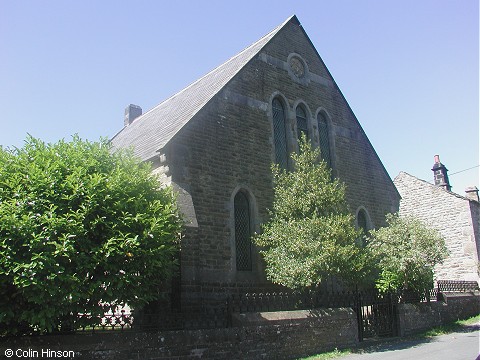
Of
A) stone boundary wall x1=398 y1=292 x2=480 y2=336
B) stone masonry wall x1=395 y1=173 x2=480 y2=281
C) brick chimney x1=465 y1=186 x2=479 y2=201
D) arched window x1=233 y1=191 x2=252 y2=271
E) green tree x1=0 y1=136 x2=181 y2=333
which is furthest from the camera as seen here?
brick chimney x1=465 y1=186 x2=479 y2=201

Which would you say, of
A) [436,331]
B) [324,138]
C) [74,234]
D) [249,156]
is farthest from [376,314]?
[74,234]

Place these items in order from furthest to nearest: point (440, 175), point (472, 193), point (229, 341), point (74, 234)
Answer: point (440, 175), point (472, 193), point (229, 341), point (74, 234)

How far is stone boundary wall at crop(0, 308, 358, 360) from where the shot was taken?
7895mm

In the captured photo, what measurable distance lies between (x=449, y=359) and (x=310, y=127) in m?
9.88

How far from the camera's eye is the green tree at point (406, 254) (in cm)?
1421

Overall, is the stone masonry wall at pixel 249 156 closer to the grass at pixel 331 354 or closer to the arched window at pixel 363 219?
the arched window at pixel 363 219

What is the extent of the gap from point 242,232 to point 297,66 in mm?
7703

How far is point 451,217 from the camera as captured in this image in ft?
82.0

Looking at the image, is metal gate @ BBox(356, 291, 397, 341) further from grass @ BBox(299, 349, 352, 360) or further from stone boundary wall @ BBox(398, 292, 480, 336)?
grass @ BBox(299, 349, 352, 360)

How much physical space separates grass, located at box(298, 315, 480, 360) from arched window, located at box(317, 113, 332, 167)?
23.1ft

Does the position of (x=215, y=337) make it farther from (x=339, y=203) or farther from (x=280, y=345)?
(x=339, y=203)

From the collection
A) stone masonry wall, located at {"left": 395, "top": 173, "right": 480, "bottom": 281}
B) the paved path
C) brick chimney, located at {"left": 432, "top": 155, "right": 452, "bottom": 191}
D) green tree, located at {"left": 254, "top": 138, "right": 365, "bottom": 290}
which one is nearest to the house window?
green tree, located at {"left": 254, "top": 138, "right": 365, "bottom": 290}

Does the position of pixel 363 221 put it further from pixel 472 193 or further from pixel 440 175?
pixel 440 175

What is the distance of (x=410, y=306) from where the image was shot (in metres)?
15.0
